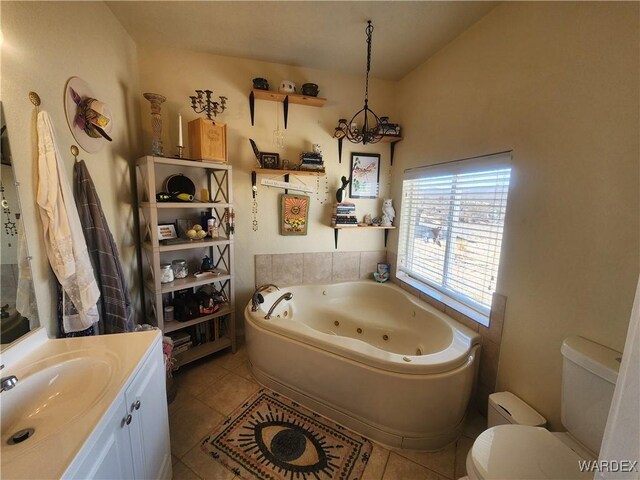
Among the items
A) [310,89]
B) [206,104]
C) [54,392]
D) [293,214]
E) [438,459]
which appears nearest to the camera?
[54,392]

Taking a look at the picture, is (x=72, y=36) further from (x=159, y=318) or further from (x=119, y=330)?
(x=159, y=318)

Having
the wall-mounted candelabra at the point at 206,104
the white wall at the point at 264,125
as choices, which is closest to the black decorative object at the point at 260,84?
the white wall at the point at 264,125

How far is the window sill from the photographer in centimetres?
181

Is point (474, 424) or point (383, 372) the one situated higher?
point (383, 372)

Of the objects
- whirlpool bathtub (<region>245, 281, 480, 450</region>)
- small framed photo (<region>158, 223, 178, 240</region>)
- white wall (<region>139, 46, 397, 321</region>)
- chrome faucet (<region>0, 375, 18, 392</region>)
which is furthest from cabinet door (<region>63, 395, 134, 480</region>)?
white wall (<region>139, 46, 397, 321</region>)

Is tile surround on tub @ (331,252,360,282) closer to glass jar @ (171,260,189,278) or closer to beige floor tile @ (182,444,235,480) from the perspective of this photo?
glass jar @ (171,260,189,278)

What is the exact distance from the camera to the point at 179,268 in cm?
213

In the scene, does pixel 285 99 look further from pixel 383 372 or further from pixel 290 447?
pixel 290 447

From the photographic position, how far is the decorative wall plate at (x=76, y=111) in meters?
1.29

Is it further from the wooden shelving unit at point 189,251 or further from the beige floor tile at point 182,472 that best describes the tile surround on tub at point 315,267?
the beige floor tile at point 182,472

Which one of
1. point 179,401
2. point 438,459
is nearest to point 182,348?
point 179,401

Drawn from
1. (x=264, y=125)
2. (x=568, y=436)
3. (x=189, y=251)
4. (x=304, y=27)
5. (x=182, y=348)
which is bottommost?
(x=182, y=348)

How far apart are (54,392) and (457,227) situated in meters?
2.39

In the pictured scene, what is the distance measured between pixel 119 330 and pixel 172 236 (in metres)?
0.86
